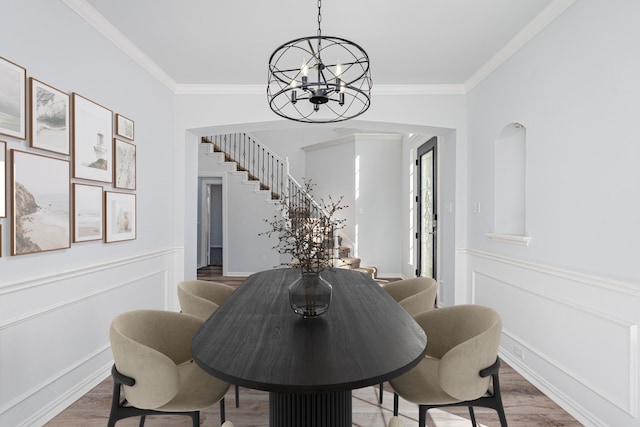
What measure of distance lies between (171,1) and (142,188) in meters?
1.78

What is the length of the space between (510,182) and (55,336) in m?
3.94

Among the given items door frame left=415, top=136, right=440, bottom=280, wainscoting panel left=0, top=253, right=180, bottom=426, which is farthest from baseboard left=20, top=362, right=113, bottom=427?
door frame left=415, top=136, right=440, bottom=280

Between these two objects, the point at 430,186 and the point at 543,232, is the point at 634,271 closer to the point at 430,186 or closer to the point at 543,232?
the point at 543,232

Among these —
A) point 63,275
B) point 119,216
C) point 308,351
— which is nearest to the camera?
point 308,351

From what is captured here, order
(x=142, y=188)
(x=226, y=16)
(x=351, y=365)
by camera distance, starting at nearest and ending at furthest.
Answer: (x=351, y=365) < (x=226, y=16) < (x=142, y=188)

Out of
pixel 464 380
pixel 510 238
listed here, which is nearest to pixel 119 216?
pixel 464 380

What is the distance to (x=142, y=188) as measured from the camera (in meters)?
3.67

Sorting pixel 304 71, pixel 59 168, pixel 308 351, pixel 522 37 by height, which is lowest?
pixel 308 351

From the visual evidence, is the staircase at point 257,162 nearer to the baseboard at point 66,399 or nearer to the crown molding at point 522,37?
the crown molding at point 522,37

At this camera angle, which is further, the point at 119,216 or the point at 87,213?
the point at 119,216

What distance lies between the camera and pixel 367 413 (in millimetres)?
2449

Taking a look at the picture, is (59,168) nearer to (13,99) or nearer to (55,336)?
(13,99)

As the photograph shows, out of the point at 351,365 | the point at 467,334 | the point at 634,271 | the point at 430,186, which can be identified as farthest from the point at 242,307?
the point at 430,186

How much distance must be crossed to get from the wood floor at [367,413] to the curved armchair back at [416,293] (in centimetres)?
68
